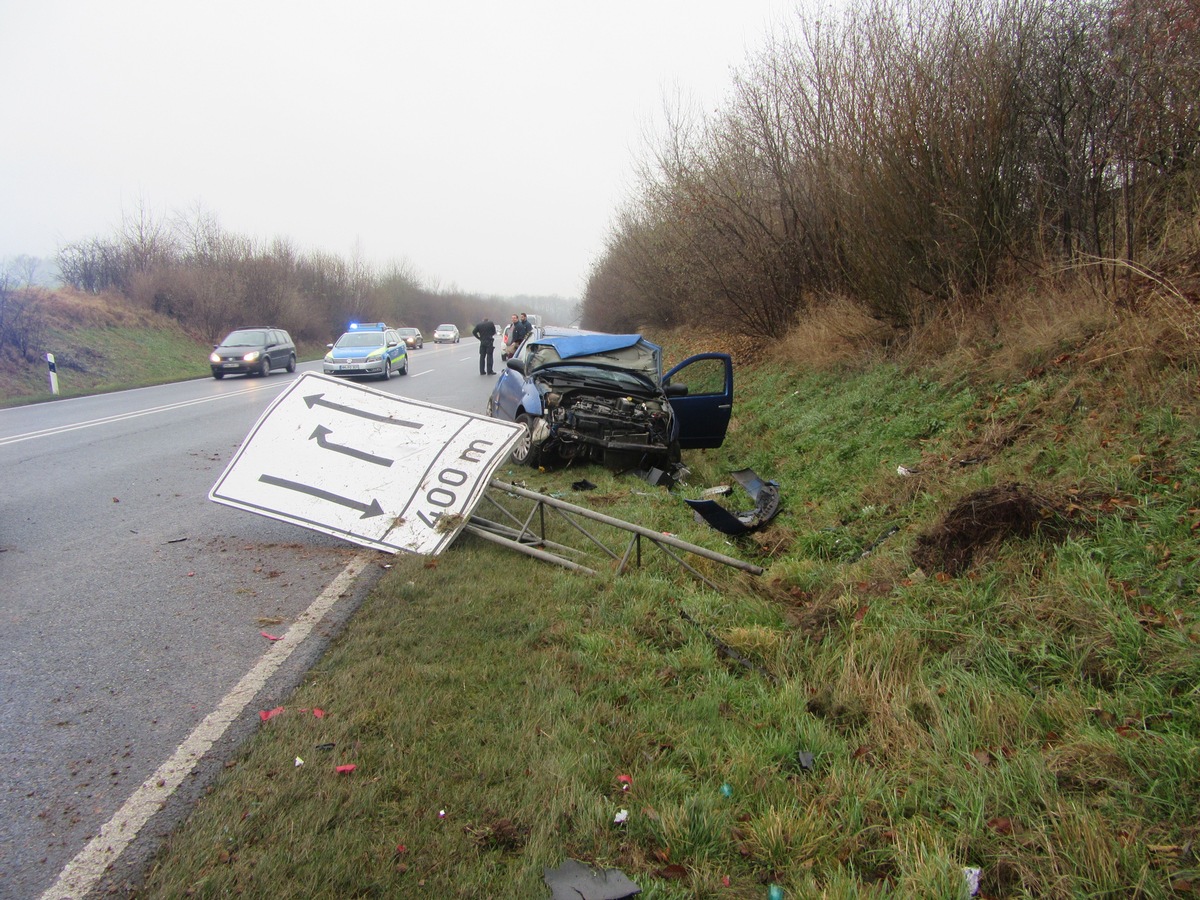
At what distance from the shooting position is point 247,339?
23.8 metres

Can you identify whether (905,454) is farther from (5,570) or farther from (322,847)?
(5,570)

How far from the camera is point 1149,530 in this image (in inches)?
140

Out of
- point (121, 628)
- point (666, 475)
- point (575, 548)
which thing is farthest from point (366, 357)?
point (121, 628)

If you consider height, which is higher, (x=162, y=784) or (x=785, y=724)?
(x=785, y=724)

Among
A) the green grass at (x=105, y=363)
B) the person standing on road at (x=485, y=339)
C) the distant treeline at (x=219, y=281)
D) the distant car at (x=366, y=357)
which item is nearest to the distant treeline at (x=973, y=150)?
the person standing on road at (x=485, y=339)

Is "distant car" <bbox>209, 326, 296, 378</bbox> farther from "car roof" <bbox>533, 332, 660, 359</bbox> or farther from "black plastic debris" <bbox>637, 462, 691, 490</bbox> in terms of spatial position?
"black plastic debris" <bbox>637, 462, 691, 490</bbox>

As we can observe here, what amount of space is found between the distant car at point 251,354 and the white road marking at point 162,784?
21.4 meters

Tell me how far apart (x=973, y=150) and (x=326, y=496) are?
8.05m

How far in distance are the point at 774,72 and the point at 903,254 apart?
5101 mm

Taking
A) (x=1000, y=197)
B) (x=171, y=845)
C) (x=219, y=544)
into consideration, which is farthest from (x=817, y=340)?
(x=171, y=845)

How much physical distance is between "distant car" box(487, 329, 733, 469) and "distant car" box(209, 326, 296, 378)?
56.9 feet

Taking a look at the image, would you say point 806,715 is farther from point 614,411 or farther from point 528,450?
point 528,450

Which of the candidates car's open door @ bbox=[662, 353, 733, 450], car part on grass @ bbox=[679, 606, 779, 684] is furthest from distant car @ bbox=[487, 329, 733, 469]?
car part on grass @ bbox=[679, 606, 779, 684]

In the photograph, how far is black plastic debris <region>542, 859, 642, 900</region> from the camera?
2.16 metres
